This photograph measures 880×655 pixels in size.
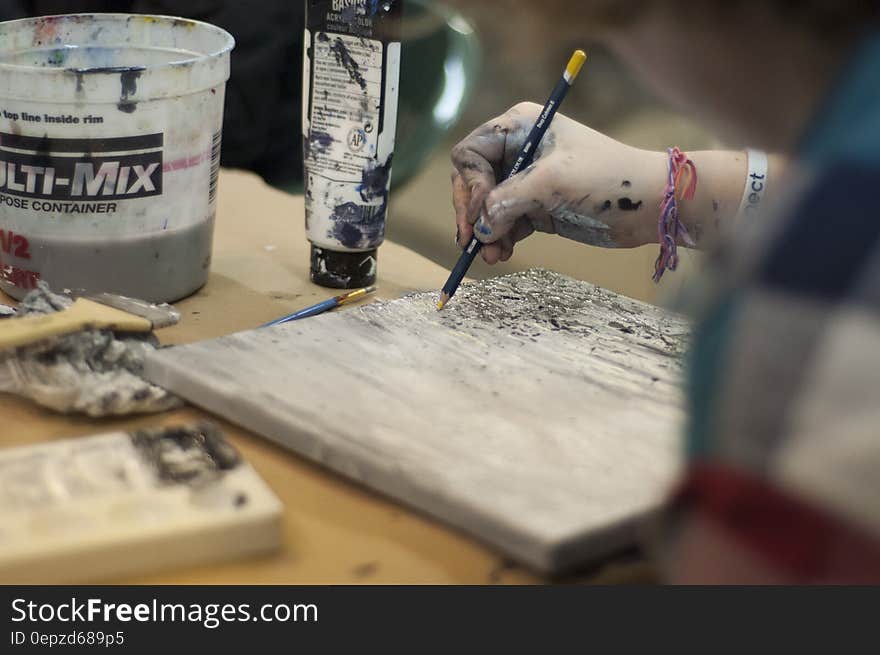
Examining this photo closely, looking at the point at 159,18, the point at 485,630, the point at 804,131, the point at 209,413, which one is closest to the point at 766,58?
the point at 804,131

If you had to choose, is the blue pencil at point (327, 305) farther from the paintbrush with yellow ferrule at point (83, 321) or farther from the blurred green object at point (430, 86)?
the blurred green object at point (430, 86)

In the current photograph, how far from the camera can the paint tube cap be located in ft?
3.33

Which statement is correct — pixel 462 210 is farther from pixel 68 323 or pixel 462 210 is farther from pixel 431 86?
pixel 431 86

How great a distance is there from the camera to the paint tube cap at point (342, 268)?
1.01m

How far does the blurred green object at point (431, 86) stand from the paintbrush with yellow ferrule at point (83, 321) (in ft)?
2.10

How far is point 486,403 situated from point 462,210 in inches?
12.4

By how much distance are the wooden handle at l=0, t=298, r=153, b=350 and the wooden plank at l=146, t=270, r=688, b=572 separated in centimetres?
4

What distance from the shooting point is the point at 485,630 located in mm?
539

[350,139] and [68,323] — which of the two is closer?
[68,323]

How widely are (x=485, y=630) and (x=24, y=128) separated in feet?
1.89

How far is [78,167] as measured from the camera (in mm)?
854

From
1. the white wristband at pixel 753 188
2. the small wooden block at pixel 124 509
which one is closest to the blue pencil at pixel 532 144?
the white wristband at pixel 753 188

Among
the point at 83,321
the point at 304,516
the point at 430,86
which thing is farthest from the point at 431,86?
the point at 304,516

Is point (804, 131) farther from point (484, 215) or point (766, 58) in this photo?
point (484, 215)
